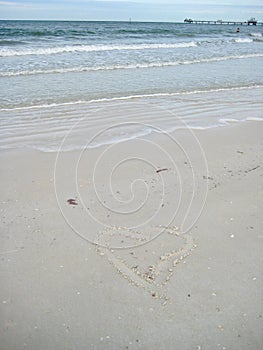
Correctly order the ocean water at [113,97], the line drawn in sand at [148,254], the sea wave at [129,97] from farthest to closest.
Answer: the sea wave at [129,97] < the ocean water at [113,97] < the line drawn in sand at [148,254]

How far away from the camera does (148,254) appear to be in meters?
2.99

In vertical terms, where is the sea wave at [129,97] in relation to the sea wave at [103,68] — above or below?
below

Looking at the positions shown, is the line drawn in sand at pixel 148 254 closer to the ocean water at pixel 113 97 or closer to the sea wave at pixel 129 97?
the ocean water at pixel 113 97

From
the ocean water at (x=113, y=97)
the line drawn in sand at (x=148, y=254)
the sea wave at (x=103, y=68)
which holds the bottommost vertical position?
the line drawn in sand at (x=148, y=254)

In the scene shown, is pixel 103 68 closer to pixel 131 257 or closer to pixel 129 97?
pixel 129 97

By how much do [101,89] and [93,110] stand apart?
2.09 m

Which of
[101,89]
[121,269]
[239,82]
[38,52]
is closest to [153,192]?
[121,269]

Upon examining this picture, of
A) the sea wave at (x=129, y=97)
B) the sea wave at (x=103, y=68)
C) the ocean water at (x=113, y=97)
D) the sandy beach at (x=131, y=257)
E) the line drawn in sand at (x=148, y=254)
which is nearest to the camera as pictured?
the sandy beach at (x=131, y=257)

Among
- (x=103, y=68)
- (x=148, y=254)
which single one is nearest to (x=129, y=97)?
(x=103, y=68)

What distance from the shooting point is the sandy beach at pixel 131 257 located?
7.57ft

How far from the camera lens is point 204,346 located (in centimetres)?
223

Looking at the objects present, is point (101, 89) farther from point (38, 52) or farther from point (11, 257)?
point (38, 52)

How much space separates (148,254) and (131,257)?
5.6 inches

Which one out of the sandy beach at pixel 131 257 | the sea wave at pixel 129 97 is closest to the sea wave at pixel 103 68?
the sea wave at pixel 129 97
